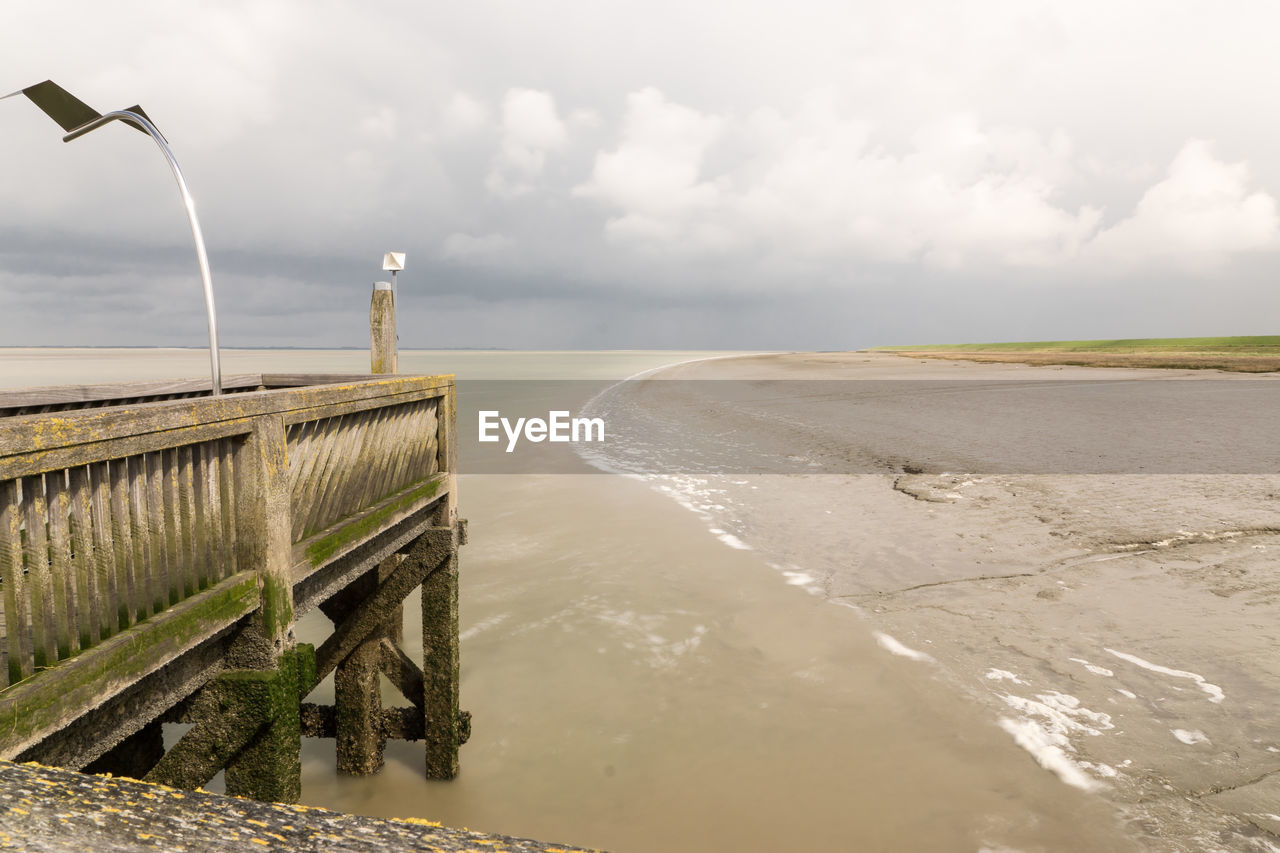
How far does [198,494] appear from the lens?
3471 millimetres

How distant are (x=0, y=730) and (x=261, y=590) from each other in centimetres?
139

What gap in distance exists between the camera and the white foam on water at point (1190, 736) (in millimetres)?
5778

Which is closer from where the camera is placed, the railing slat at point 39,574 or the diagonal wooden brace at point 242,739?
the railing slat at point 39,574

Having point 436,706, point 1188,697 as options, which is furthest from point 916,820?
point 436,706

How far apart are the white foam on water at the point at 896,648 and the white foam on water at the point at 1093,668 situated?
1326 mm

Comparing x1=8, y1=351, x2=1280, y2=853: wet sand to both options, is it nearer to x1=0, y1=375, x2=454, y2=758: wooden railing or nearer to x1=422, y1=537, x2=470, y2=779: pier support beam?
x1=422, y1=537, x2=470, y2=779: pier support beam

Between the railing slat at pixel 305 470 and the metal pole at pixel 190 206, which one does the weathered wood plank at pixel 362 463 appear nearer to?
the railing slat at pixel 305 470

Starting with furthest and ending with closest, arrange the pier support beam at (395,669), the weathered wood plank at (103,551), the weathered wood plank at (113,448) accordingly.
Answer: the pier support beam at (395,669) < the weathered wood plank at (103,551) < the weathered wood plank at (113,448)

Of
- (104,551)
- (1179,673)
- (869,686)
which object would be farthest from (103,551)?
(1179,673)

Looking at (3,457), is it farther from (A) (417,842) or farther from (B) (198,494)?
(A) (417,842)

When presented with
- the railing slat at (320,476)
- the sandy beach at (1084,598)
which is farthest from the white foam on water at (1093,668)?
the railing slat at (320,476)

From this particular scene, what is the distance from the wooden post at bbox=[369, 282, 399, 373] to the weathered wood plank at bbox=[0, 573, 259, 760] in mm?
4508

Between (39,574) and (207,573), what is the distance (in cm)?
86

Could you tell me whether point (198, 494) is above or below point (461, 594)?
above
